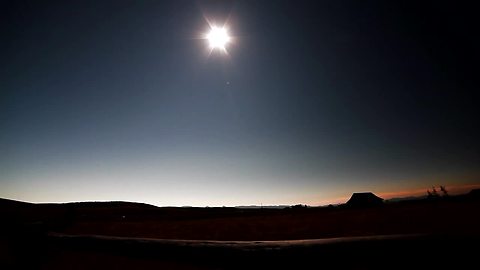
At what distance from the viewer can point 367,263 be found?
135cm

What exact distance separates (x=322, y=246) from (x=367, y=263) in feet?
0.80

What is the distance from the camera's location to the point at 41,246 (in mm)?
3756

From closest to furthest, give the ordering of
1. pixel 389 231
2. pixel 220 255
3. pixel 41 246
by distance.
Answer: pixel 220 255
pixel 41 246
pixel 389 231

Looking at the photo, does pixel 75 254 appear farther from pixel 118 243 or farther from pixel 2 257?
pixel 2 257

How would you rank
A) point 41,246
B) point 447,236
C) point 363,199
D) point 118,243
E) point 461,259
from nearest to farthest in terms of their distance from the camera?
point 461,259 → point 447,236 → point 118,243 → point 41,246 → point 363,199

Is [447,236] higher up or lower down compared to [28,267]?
higher up

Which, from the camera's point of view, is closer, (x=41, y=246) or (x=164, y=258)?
(x=164, y=258)

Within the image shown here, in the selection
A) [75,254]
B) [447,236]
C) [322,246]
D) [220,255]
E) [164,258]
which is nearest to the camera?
[447,236]

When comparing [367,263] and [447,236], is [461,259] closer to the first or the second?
[447,236]

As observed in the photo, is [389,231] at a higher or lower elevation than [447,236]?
lower

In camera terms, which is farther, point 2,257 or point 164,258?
point 2,257

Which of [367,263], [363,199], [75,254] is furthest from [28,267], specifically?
[363,199]

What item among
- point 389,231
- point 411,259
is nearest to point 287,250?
point 411,259

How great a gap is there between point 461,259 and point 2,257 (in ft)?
18.0
